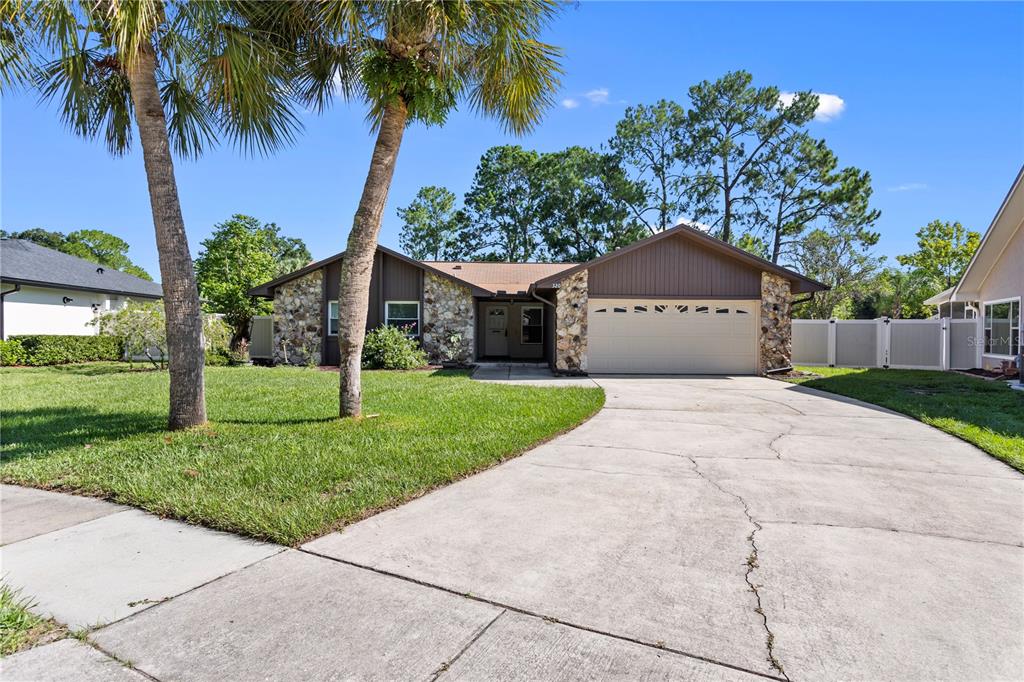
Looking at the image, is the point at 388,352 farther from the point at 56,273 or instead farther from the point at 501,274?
the point at 56,273

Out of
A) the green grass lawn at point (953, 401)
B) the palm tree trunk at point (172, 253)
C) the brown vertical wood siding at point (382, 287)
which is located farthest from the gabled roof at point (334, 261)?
the palm tree trunk at point (172, 253)

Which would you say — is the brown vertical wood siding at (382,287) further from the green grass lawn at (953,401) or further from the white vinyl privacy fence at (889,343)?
the white vinyl privacy fence at (889,343)

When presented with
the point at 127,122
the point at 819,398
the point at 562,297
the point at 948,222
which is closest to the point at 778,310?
the point at 819,398

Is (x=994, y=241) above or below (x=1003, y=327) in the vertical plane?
above

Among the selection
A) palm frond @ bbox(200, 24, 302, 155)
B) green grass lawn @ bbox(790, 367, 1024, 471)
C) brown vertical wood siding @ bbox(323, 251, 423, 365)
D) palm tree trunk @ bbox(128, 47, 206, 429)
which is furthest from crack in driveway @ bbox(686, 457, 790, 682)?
A: brown vertical wood siding @ bbox(323, 251, 423, 365)

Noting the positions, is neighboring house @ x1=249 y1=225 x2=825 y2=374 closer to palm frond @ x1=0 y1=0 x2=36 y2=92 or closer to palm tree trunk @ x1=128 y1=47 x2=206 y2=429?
palm tree trunk @ x1=128 y1=47 x2=206 y2=429

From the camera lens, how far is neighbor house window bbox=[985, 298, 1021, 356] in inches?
526

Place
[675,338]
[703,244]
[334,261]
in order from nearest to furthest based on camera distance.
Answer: [703,244] < [675,338] < [334,261]

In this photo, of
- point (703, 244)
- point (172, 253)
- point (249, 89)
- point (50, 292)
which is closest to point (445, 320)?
point (703, 244)

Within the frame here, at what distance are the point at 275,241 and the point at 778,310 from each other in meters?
45.1

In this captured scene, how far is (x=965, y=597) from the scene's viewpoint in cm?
278

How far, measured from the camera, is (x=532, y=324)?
20.2 meters

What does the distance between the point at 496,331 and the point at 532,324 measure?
1427mm

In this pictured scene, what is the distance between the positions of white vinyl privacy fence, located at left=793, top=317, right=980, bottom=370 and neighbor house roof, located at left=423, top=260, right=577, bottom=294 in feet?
28.9
